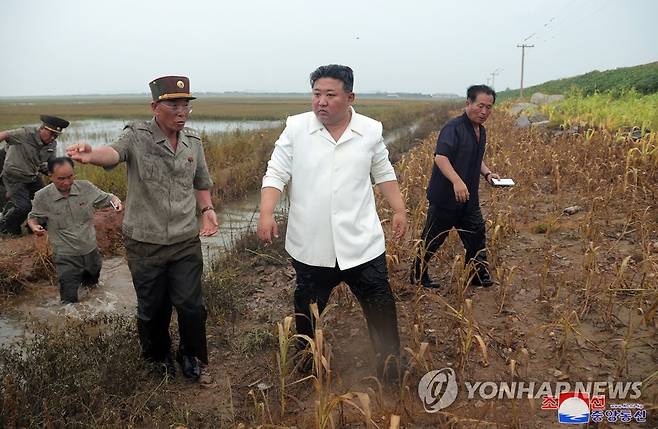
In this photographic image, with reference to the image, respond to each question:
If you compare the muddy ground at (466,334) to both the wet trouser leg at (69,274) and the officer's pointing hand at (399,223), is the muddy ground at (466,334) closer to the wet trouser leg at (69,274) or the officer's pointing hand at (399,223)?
the officer's pointing hand at (399,223)

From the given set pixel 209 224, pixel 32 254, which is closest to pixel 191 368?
pixel 209 224

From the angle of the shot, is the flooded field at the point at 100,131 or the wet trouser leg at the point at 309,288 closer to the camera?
the wet trouser leg at the point at 309,288

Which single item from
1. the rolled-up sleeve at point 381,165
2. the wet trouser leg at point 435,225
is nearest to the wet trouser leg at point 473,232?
the wet trouser leg at point 435,225

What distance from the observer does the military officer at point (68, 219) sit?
4.07m

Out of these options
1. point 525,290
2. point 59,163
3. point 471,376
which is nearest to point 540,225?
point 525,290

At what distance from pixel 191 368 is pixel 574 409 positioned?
2.23m

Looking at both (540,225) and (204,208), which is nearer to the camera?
(204,208)

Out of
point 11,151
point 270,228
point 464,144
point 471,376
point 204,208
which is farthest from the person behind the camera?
point 11,151

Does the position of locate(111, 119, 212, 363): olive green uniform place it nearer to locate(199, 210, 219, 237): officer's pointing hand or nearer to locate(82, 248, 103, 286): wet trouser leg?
locate(199, 210, 219, 237): officer's pointing hand

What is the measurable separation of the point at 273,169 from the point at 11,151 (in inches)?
189

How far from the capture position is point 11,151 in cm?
570

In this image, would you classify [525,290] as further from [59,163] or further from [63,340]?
[59,163]

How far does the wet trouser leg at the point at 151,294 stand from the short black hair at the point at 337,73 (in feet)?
4.39

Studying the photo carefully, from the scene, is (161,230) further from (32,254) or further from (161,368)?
(32,254)
